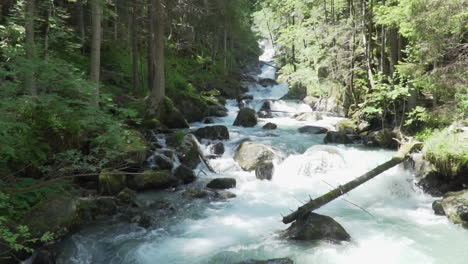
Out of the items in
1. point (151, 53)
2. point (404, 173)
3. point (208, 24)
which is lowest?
point (404, 173)

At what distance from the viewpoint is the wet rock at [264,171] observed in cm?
1086

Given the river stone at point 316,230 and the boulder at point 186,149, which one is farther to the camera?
the boulder at point 186,149

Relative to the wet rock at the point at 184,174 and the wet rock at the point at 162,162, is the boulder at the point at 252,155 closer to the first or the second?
the wet rock at the point at 184,174

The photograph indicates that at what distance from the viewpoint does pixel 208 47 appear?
36.2m

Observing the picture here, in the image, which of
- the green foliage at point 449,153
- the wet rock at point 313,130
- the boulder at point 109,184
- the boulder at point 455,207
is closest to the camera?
the boulder at point 455,207

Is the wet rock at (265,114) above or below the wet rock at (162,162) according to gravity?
above

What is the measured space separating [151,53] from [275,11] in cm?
1718

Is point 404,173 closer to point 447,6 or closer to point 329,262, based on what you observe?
point 447,6

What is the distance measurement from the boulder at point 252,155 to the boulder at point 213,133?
1.94 m

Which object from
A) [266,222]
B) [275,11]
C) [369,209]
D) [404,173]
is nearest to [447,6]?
[404,173]

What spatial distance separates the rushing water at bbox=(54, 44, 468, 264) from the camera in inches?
245

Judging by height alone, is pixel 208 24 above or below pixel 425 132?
above

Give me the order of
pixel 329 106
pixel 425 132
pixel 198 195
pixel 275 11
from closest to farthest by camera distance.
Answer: pixel 198 195 → pixel 425 132 → pixel 329 106 → pixel 275 11

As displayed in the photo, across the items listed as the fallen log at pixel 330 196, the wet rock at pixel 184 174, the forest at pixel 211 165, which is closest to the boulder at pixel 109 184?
the forest at pixel 211 165
